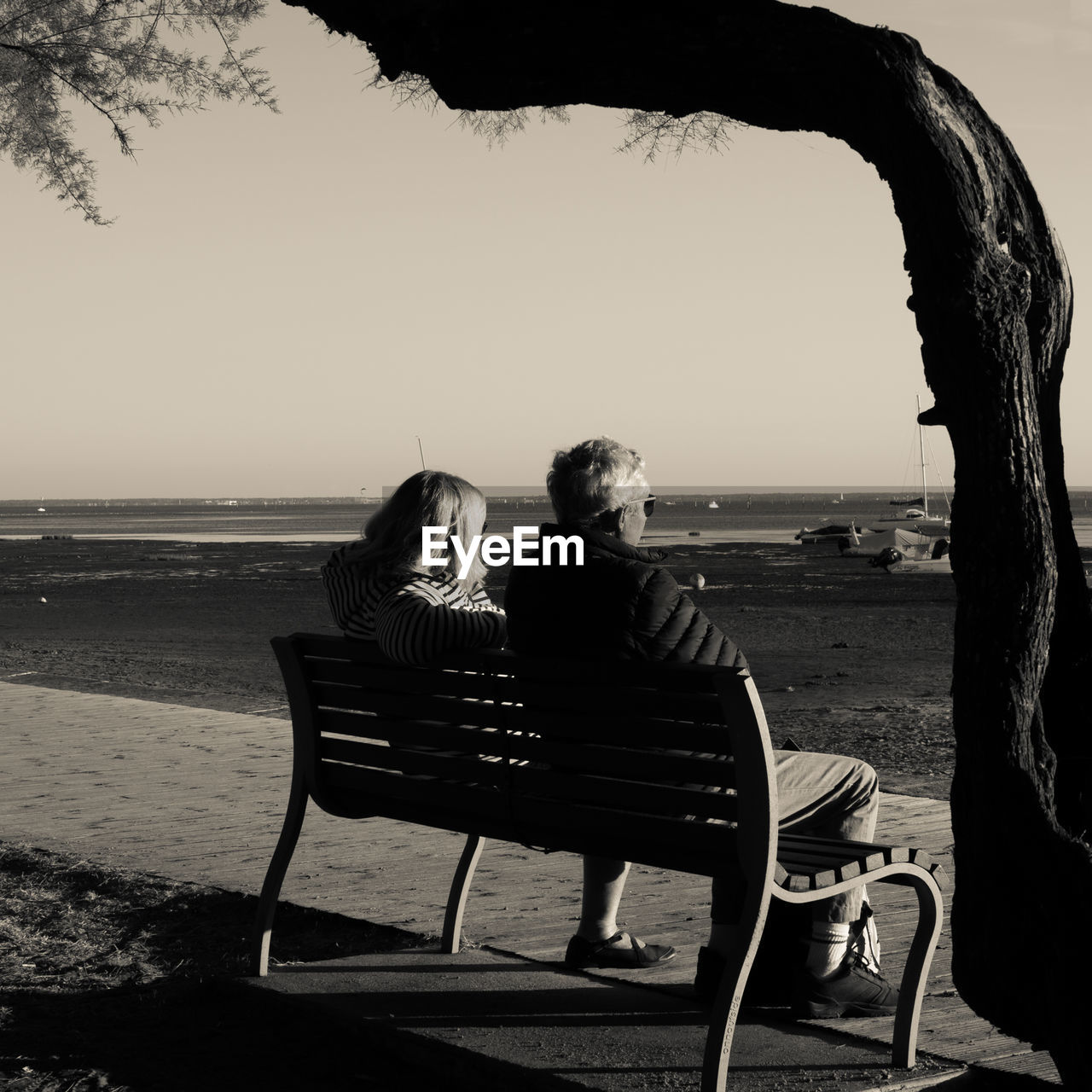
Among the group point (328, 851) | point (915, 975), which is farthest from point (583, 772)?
point (328, 851)

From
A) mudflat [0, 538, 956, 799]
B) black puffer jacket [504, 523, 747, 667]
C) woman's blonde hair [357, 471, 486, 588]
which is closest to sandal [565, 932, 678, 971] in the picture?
black puffer jacket [504, 523, 747, 667]

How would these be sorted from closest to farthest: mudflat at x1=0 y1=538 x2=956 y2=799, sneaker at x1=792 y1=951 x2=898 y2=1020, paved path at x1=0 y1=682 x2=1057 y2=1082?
sneaker at x1=792 y1=951 x2=898 y2=1020
paved path at x1=0 y1=682 x2=1057 y2=1082
mudflat at x1=0 y1=538 x2=956 y2=799

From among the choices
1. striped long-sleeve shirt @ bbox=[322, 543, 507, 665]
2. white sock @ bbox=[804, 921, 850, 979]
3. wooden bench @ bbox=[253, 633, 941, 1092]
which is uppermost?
striped long-sleeve shirt @ bbox=[322, 543, 507, 665]

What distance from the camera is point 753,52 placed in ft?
10.8

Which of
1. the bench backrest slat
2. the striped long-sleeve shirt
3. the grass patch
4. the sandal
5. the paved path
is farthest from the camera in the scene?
the paved path

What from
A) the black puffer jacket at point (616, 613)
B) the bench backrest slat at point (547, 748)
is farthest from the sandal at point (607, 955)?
the black puffer jacket at point (616, 613)

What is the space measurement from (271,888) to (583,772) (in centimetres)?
105

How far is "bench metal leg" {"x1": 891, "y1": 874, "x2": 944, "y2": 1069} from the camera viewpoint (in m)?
3.40

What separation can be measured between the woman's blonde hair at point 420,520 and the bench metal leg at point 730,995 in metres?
1.45

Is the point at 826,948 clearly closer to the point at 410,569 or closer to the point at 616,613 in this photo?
the point at 616,613

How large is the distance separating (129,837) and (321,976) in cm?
233

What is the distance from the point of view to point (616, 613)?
11.9 ft

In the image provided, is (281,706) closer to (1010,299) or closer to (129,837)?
(129,837)

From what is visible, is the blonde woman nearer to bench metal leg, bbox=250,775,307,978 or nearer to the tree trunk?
bench metal leg, bbox=250,775,307,978
